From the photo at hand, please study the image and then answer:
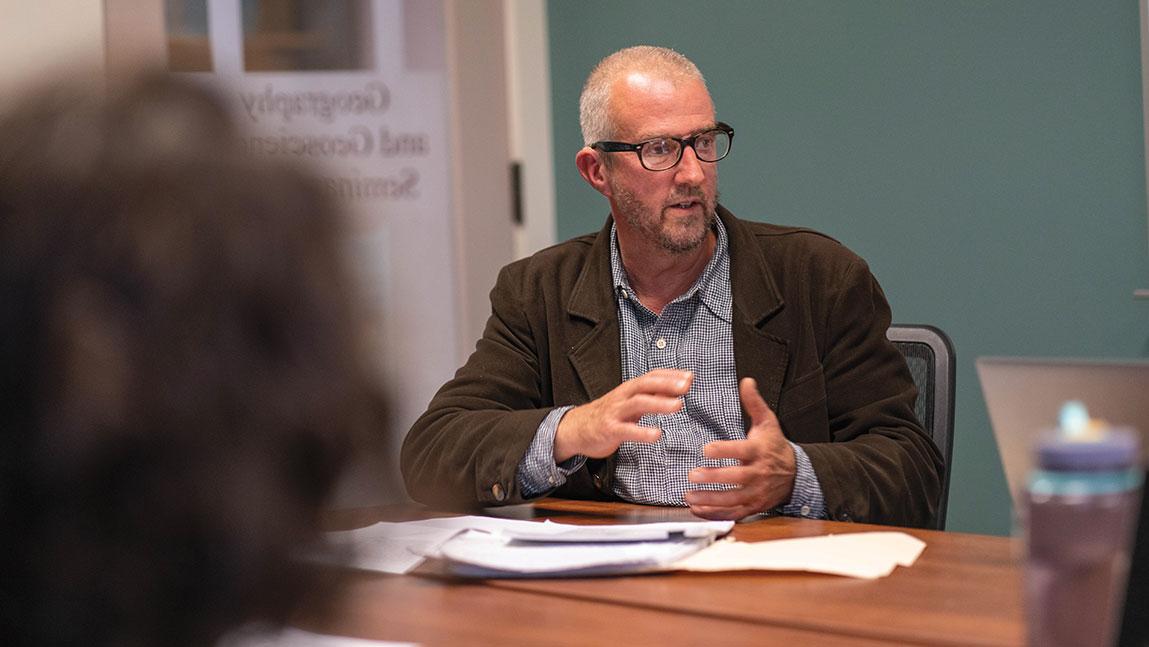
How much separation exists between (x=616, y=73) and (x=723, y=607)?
1.34 meters

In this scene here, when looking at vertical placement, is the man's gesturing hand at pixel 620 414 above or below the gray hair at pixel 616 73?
Result: below

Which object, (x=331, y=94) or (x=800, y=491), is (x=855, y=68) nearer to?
(x=331, y=94)

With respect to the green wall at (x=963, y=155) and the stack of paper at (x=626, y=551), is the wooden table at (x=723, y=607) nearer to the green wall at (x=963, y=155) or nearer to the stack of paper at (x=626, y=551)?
the stack of paper at (x=626, y=551)

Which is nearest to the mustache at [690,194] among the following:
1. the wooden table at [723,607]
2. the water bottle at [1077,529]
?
the wooden table at [723,607]

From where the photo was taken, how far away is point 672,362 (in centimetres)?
223

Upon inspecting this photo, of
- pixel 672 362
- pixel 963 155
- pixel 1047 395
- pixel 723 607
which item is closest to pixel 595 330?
pixel 672 362

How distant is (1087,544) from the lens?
2.74ft

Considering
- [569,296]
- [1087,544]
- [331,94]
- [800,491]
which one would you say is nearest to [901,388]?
[800,491]

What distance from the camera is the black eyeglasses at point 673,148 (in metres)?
2.30

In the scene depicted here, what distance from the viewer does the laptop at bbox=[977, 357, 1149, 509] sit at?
1071mm

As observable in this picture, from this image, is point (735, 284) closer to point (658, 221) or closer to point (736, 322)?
point (736, 322)

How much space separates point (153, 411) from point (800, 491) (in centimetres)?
136

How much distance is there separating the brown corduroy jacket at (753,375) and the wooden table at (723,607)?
387 millimetres

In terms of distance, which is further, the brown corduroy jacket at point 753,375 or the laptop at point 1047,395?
the brown corduroy jacket at point 753,375
